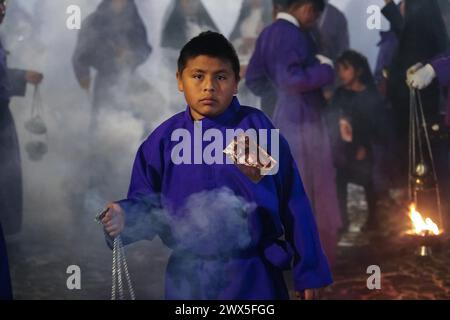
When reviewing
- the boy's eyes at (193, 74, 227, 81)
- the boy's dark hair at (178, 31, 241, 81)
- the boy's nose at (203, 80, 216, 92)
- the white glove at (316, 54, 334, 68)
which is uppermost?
the white glove at (316, 54, 334, 68)

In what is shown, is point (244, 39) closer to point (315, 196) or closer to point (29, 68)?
point (315, 196)

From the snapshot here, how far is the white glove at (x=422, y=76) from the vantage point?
5.11 metres

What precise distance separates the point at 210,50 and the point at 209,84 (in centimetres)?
17

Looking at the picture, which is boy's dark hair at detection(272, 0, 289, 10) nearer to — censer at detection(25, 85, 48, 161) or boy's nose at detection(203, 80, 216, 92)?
censer at detection(25, 85, 48, 161)

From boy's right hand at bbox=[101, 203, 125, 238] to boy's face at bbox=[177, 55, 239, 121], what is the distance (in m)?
0.58

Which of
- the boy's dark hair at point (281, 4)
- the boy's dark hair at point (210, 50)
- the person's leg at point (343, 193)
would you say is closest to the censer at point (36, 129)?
the boy's dark hair at point (281, 4)

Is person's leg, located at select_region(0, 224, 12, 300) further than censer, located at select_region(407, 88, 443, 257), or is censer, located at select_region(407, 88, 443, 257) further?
censer, located at select_region(407, 88, 443, 257)

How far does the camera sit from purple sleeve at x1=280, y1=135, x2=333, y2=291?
276 centimetres

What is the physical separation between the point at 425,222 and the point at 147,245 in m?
2.29

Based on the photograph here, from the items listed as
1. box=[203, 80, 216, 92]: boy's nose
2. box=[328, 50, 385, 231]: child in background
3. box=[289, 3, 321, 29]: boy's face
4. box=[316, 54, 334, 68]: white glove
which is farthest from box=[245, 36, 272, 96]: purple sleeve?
box=[203, 80, 216, 92]: boy's nose

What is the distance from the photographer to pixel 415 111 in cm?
520
